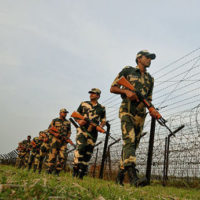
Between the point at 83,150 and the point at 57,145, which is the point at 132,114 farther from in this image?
the point at 57,145

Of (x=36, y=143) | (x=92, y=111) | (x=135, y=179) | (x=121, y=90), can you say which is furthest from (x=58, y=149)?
(x=36, y=143)

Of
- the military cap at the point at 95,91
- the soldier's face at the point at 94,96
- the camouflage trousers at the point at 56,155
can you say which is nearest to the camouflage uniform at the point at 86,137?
the soldier's face at the point at 94,96

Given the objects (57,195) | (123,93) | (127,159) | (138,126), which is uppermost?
(123,93)

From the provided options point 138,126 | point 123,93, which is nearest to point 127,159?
point 138,126

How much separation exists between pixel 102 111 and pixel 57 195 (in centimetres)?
397

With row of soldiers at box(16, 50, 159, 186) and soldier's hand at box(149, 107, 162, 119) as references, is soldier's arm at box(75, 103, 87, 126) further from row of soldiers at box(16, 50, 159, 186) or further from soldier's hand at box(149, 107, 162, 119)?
soldier's hand at box(149, 107, 162, 119)

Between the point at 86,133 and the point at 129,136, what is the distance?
1.57m

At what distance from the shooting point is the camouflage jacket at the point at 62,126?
749 centimetres

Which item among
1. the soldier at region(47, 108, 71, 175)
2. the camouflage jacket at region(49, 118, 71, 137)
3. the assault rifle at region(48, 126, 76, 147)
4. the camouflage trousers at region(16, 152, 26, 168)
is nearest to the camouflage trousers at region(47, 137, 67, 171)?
the soldier at region(47, 108, 71, 175)

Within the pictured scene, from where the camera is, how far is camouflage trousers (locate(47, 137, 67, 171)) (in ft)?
23.4

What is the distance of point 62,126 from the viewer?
7.62m

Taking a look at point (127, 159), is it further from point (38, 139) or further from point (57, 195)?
point (38, 139)

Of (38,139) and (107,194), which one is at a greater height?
(38,139)

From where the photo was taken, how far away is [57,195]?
1.30 meters
